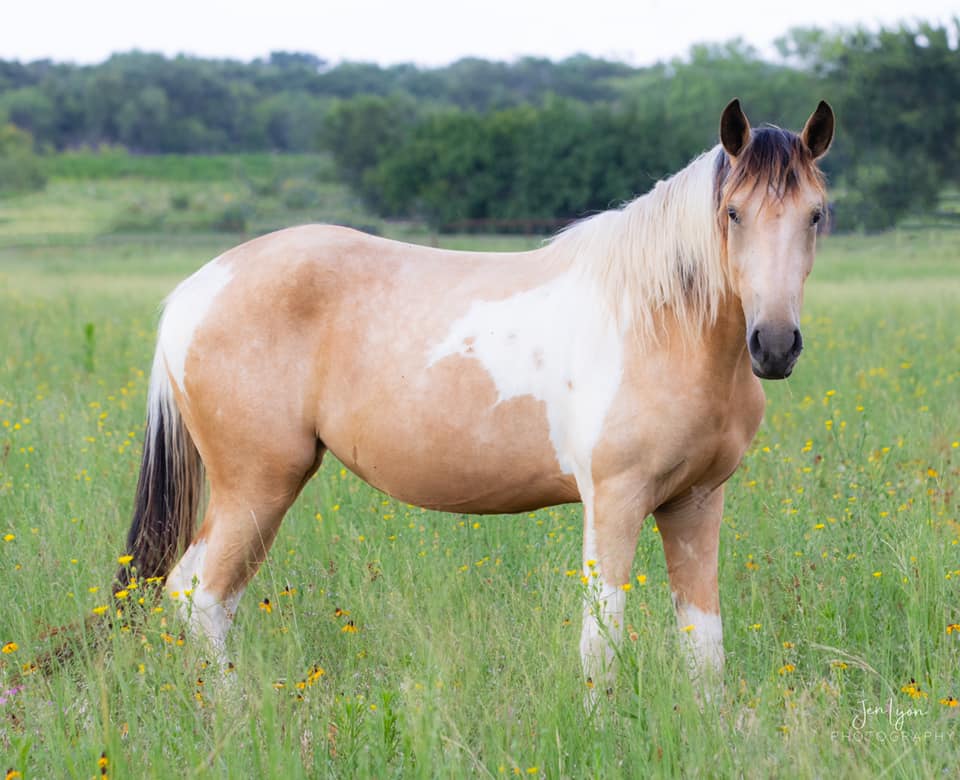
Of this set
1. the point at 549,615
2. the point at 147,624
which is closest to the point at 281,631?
the point at 147,624

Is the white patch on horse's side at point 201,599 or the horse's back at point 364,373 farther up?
the horse's back at point 364,373

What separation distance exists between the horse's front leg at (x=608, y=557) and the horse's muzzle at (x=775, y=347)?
599 mm

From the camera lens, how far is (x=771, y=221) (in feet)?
9.37

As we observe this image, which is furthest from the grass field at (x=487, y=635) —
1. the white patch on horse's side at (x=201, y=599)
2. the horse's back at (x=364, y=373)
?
the horse's back at (x=364, y=373)

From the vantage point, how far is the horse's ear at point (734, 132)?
2893mm

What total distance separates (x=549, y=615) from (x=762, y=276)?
136 centimetres

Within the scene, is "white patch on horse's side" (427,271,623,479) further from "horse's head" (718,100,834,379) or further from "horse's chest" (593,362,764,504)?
"horse's head" (718,100,834,379)

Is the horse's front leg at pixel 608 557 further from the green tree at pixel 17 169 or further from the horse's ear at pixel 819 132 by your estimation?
the green tree at pixel 17 169

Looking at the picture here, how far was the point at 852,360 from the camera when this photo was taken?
895 cm

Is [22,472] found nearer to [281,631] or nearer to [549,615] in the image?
[281,631]

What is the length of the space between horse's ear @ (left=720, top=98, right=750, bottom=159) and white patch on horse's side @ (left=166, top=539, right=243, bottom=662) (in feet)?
7.51

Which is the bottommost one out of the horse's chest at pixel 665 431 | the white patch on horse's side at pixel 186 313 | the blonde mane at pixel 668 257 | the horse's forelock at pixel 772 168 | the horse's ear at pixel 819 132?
the horse's chest at pixel 665 431

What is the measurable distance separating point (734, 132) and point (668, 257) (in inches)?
17.4

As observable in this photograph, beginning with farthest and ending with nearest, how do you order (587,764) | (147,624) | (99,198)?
(99,198) < (147,624) < (587,764)
